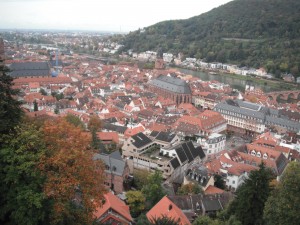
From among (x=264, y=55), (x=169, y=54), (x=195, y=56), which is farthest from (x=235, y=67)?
(x=169, y=54)

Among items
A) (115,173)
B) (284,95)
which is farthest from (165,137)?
(284,95)

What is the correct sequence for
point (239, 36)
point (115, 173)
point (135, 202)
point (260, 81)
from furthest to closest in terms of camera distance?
point (239, 36)
point (260, 81)
point (115, 173)
point (135, 202)

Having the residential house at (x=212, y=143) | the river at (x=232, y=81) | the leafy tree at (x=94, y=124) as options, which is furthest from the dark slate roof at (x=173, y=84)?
the leafy tree at (x=94, y=124)

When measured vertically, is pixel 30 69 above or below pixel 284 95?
above

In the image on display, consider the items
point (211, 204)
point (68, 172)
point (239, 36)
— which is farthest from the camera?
point (239, 36)

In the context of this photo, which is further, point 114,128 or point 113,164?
point 114,128

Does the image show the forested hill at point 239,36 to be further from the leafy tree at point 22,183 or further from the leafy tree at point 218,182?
the leafy tree at point 22,183

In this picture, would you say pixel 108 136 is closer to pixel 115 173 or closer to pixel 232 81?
pixel 115 173

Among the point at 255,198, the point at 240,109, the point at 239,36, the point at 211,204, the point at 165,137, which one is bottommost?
the point at 240,109
